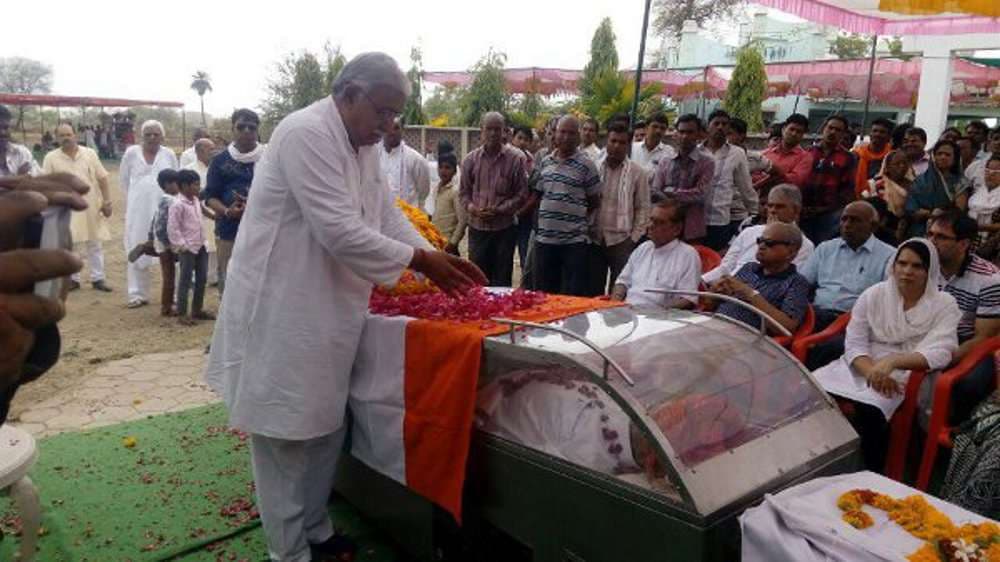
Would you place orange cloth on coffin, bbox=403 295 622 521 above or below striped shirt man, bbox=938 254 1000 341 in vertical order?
below

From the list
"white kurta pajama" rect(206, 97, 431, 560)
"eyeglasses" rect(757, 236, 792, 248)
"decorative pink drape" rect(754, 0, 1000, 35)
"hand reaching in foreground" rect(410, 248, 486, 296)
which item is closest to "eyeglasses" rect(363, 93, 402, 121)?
"white kurta pajama" rect(206, 97, 431, 560)

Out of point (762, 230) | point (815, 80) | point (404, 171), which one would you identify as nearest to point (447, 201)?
point (404, 171)

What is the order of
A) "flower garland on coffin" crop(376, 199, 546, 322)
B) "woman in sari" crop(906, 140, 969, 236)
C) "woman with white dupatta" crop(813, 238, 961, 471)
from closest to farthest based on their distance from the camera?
"flower garland on coffin" crop(376, 199, 546, 322)
"woman with white dupatta" crop(813, 238, 961, 471)
"woman in sari" crop(906, 140, 969, 236)

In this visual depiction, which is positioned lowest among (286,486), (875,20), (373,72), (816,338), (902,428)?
(286,486)

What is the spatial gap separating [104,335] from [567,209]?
4503 millimetres

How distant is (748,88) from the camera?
1745 centimetres

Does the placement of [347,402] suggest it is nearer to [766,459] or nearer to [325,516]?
[325,516]

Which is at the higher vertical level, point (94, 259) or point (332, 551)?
point (94, 259)

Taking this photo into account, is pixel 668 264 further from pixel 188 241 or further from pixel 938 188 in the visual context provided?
pixel 188 241

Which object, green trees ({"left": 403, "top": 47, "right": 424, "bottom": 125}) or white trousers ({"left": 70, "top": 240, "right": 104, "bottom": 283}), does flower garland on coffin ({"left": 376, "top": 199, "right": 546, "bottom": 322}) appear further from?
green trees ({"left": 403, "top": 47, "right": 424, "bottom": 125})

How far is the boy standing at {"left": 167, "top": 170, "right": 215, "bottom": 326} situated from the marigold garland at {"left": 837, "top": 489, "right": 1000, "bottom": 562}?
6521 millimetres

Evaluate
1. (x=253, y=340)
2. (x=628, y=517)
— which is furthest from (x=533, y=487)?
(x=253, y=340)

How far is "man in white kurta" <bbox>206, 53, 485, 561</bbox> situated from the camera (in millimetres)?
2859

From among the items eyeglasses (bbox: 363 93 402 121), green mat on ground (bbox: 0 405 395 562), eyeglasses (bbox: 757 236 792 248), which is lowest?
green mat on ground (bbox: 0 405 395 562)
